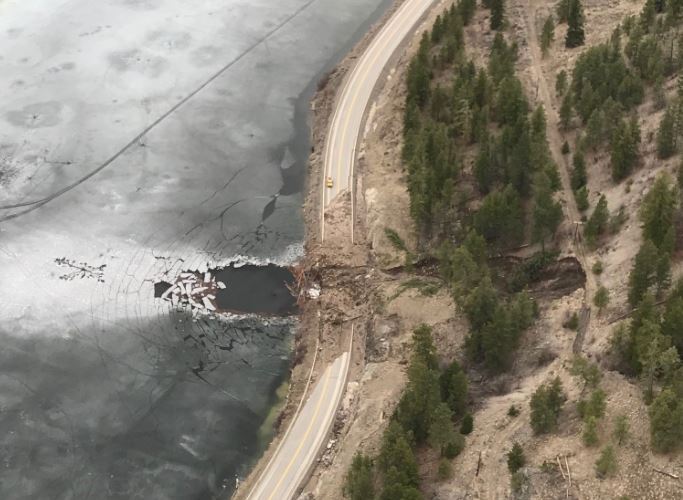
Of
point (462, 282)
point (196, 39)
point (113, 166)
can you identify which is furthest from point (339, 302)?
point (196, 39)

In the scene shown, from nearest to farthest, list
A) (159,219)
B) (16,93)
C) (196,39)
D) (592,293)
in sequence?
(592,293) < (159,219) < (16,93) < (196,39)

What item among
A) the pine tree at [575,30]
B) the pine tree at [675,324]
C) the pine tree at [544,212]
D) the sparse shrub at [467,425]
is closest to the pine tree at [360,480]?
the sparse shrub at [467,425]

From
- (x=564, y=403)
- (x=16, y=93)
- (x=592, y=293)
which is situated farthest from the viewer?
(x=16, y=93)

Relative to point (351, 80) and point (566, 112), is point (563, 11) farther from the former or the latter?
point (351, 80)

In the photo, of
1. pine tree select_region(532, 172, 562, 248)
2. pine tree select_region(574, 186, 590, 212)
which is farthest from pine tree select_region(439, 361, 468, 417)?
pine tree select_region(574, 186, 590, 212)

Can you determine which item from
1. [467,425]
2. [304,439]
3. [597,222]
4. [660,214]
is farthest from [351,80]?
[467,425]

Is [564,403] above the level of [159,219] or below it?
below

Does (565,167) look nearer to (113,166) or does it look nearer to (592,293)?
(592,293)
